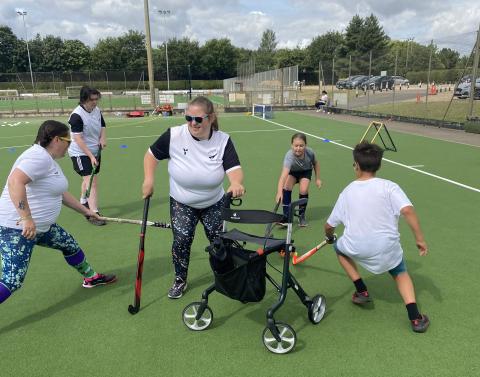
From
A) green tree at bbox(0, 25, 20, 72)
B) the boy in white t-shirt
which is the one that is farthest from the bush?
green tree at bbox(0, 25, 20, 72)

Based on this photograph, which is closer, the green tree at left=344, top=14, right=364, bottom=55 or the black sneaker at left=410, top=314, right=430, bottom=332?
the black sneaker at left=410, top=314, right=430, bottom=332

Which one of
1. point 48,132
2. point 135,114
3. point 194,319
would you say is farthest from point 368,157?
point 135,114

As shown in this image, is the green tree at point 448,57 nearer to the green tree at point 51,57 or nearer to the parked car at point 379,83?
the parked car at point 379,83

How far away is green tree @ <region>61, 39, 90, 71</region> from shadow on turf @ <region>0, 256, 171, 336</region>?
86.5 meters

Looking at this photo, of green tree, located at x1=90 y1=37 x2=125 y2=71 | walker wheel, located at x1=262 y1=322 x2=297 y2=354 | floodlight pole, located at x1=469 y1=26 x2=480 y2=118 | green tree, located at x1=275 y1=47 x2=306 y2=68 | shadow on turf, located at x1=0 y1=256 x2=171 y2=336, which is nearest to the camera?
walker wheel, located at x1=262 y1=322 x2=297 y2=354

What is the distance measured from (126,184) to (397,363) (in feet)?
23.8

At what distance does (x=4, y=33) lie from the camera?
275ft

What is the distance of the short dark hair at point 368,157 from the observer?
325 centimetres

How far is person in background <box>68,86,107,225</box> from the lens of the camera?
6.02 meters

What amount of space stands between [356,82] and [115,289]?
86.4 feet

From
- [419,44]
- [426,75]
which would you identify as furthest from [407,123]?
[419,44]

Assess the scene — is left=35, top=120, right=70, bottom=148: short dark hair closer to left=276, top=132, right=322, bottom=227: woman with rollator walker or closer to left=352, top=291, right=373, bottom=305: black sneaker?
left=276, top=132, right=322, bottom=227: woman with rollator walker

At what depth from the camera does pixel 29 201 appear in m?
3.43

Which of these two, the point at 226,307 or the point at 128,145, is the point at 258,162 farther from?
the point at 226,307
